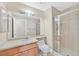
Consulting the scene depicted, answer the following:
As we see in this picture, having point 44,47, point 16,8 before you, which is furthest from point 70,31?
point 16,8

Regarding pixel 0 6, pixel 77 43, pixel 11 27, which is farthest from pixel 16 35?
pixel 77 43

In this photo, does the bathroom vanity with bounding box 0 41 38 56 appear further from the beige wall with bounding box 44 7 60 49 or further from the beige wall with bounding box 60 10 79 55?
the beige wall with bounding box 60 10 79 55

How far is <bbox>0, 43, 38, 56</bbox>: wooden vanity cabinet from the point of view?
1.58 m

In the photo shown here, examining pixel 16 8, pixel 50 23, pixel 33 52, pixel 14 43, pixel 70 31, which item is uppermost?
pixel 16 8

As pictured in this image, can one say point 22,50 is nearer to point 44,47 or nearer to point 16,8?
point 44,47

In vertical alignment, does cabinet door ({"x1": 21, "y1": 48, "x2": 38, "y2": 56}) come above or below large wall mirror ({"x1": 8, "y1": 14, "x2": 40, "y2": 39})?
below

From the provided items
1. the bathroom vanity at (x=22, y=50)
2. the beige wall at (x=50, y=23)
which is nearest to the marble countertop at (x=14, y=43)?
the bathroom vanity at (x=22, y=50)

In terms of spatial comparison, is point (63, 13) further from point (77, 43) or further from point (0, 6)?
→ point (0, 6)

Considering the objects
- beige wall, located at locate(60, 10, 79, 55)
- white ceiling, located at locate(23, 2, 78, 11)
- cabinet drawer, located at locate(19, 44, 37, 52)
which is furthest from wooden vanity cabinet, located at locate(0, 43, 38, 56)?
white ceiling, located at locate(23, 2, 78, 11)

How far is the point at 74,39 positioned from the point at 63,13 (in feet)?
1.34

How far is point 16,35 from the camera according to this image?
1.66m

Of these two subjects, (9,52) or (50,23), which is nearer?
(9,52)

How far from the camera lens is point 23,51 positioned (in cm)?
166

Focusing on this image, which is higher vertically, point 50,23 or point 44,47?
point 50,23
